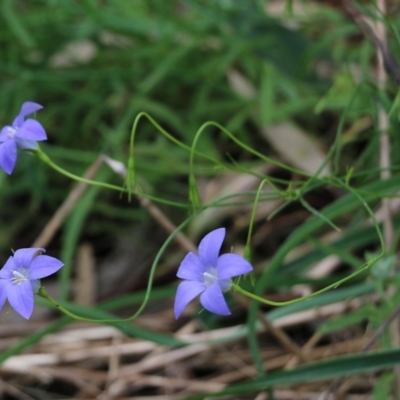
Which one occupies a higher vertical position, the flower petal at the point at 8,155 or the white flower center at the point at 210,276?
the flower petal at the point at 8,155

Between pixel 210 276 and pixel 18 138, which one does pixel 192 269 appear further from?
pixel 18 138

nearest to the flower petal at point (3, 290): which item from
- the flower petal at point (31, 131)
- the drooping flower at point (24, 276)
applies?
the drooping flower at point (24, 276)

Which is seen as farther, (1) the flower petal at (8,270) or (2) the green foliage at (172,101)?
(2) the green foliage at (172,101)

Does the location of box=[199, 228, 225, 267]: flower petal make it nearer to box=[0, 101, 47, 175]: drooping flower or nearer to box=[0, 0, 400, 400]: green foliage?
box=[0, 101, 47, 175]: drooping flower

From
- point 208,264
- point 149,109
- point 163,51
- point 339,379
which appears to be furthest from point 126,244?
point 208,264

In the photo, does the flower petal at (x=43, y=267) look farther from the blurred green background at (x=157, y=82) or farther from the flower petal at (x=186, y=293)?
the blurred green background at (x=157, y=82)

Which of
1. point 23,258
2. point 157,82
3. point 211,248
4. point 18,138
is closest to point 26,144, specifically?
point 18,138

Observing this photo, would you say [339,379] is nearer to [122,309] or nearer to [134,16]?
[122,309]
